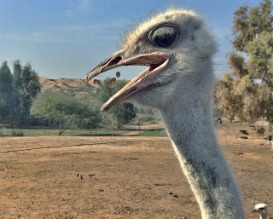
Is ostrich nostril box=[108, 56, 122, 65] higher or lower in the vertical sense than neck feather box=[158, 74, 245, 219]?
higher

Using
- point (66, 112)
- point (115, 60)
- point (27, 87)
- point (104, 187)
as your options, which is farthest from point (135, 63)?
point (27, 87)

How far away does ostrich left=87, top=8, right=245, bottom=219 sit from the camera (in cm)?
160

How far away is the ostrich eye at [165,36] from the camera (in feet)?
5.76

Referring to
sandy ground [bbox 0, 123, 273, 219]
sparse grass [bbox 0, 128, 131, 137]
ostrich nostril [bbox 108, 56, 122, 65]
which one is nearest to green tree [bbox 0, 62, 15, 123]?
sparse grass [bbox 0, 128, 131, 137]

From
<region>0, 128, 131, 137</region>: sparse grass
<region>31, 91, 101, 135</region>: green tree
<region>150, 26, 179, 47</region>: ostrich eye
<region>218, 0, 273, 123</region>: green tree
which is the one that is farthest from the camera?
<region>31, 91, 101, 135</region>: green tree

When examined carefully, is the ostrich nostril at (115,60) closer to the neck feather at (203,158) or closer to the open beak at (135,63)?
the open beak at (135,63)

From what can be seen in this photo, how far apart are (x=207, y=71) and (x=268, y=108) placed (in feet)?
41.0

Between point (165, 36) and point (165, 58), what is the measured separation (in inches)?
4.7

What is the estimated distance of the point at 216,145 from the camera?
1.64 metres

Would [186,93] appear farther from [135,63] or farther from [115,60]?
[115,60]

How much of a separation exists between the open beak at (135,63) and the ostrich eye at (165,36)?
0.07 metres

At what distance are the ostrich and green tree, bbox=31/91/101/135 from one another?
28.6m

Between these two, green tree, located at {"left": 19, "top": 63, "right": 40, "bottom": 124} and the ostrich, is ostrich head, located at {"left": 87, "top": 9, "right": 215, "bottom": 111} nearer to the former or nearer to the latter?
the ostrich

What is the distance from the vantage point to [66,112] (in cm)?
3080
